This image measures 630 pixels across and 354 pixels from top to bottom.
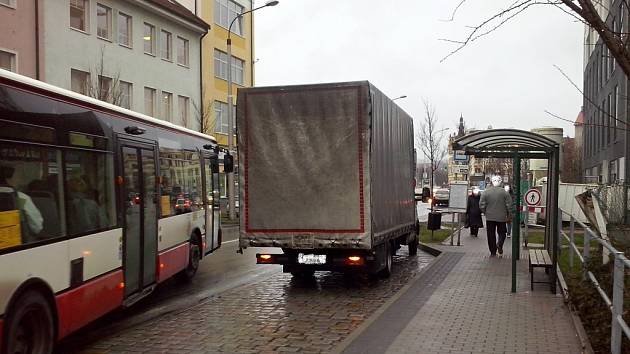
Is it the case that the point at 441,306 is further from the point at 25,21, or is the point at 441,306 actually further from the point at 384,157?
the point at 25,21

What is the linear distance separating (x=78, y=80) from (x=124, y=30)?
4.79 meters

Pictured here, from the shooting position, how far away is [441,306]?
28.3 ft

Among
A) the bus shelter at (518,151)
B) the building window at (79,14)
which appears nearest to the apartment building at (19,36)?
the building window at (79,14)

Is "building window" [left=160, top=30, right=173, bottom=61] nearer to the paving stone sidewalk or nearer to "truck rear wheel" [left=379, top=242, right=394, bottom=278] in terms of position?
"truck rear wheel" [left=379, top=242, right=394, bottom=278]

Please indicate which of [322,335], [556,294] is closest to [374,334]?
[322,335]

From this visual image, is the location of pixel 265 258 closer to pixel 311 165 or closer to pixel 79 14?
pixel 311 165

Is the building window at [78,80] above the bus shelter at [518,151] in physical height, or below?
above

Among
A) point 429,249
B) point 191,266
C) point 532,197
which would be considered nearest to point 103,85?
point 429,249

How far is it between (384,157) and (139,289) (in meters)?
4.80

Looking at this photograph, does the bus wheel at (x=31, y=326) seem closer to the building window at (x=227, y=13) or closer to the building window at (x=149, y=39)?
the building window at (x=149, y=39)

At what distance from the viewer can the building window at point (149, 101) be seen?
3119 centimetres

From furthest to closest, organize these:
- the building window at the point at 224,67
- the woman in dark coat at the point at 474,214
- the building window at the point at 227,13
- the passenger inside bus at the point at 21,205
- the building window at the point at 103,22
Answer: the building window at the point at 227,13 < the building window at the point at 224,67 < the building window at the point at 103,22 < the woman in dark coat at the point at 474,214 < the passenger inside bus at the point at 21,205

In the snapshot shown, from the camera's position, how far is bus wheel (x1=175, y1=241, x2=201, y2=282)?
37.3ft

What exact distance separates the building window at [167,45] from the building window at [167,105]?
6.47ft
